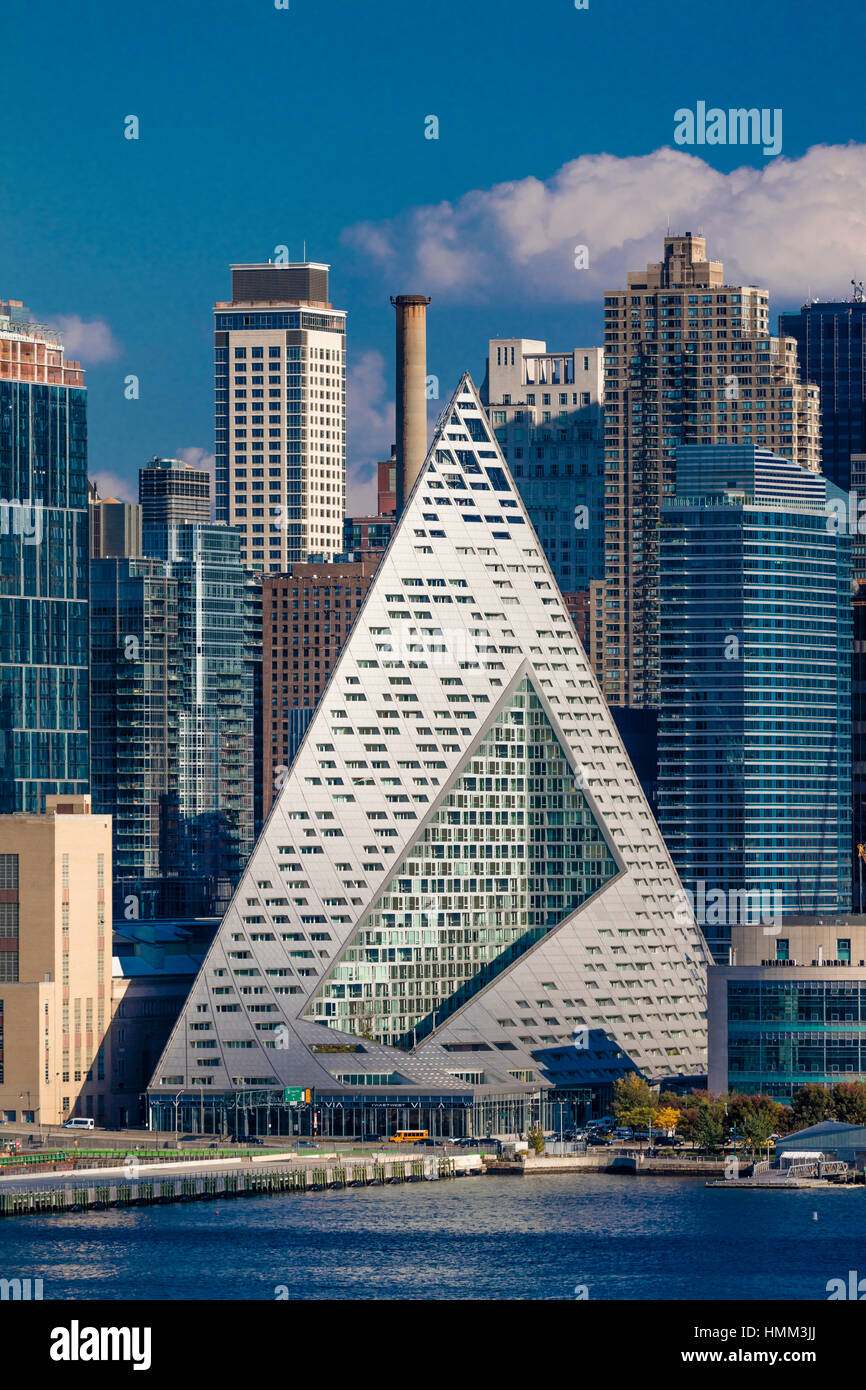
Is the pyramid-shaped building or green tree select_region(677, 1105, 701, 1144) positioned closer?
green tree select_region(677, 1105, 701, 1144)

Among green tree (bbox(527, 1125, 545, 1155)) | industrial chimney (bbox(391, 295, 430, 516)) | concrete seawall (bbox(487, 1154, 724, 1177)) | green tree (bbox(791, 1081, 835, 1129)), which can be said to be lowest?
concrete seawall (bbox(487, 1154, 724, 1177))

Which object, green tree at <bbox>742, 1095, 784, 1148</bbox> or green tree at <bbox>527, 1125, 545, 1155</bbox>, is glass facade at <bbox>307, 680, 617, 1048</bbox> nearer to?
green tree at <bbox>527, 1125, 545, 1155</bbox>

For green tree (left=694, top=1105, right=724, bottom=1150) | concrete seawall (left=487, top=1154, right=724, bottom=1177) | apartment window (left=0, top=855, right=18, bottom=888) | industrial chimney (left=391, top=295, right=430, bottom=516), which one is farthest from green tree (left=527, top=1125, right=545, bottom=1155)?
industrial chimney (left=391, top=295, right=430, bottom=516)

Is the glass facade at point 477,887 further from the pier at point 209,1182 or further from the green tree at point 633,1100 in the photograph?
the pier at point 209,1182

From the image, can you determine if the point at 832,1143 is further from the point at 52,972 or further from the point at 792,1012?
the point at 52,972

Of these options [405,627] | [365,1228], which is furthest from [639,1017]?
[365,1228]

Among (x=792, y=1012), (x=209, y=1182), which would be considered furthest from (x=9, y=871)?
(x=792, y=1012)
